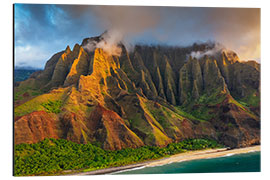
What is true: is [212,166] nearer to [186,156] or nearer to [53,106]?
[186,156]

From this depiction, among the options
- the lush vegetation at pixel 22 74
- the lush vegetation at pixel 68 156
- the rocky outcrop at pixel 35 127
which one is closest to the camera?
the lush vegetation at pixel 68 156

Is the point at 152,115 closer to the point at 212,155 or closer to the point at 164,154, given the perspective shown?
the point at 164,154

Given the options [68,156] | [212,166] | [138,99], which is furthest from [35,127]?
[212,166]

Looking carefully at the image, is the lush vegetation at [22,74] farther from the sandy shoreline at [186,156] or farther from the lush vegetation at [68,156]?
the sandy shoreline at [186,156]

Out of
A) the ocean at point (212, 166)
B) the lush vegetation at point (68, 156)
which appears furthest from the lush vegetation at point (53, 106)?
the ocean at point (212, 166)

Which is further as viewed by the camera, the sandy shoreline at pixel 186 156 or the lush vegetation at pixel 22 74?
the lush vegetation at pixel 22 74

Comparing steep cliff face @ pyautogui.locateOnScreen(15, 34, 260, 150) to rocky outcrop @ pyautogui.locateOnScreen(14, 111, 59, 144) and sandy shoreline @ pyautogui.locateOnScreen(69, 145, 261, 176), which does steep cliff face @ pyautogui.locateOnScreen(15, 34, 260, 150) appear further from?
sandy shoreline @ pyautogui.locateOnScreen(69, 145, 261, 176)
